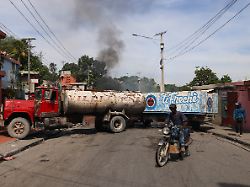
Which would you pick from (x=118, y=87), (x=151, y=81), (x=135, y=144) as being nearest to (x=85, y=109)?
(x=135, y=144)

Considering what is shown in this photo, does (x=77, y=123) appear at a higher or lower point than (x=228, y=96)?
lower

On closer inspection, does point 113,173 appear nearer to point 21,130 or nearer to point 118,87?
point 21,130

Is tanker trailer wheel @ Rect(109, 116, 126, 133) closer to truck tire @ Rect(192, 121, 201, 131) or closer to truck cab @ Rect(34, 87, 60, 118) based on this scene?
truck cab @ Rect(34, 87, 60, 118)

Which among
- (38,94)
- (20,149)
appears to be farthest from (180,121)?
(38,94)

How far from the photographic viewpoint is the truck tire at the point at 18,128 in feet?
55.9

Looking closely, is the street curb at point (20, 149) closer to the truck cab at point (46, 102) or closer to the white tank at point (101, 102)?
the truck cab at point (46, 102)

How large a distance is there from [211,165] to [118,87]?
133ft

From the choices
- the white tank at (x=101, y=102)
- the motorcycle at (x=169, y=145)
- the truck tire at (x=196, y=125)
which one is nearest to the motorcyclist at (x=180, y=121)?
the motorcycle at (x=169, y=145)

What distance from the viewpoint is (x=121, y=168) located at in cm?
954

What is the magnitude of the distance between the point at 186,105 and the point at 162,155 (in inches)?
503

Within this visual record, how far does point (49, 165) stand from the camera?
1021 cm

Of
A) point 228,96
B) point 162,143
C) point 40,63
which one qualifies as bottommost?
point 162,143

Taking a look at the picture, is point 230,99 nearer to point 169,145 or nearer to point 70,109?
point 70,109

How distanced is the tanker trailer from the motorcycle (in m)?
9.84
